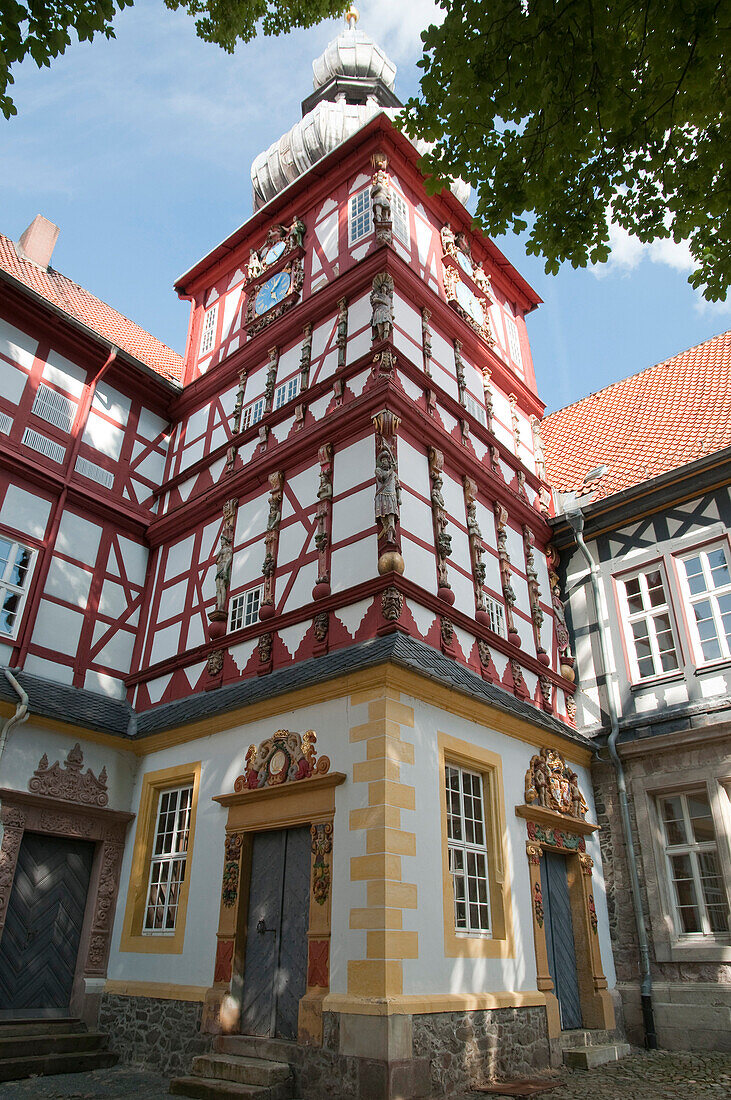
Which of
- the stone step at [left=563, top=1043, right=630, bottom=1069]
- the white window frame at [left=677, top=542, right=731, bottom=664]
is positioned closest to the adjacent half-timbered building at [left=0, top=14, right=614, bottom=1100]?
the stone step at [left=563, top=1043, right=630, bottom=1069]

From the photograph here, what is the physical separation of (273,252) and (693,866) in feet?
39.5

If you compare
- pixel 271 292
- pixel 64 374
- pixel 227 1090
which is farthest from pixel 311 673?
pixel 271 292

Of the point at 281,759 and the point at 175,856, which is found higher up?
the point at 281,759

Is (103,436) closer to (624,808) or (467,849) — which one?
(467,849)

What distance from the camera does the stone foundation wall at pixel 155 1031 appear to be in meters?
8.06

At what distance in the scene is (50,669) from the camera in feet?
35.0

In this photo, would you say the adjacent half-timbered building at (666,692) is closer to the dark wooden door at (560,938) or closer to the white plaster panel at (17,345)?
the dark wooden door at (560,938)

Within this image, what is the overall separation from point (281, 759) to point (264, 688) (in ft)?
2.87

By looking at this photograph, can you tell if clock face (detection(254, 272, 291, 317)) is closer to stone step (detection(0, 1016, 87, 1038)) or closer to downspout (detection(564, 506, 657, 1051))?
downspout (detection(564, 506, 657, 1051))

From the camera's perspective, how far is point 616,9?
4293 mm

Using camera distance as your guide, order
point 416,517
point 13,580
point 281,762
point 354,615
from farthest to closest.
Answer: point 13,580
point 416,517
point 354,615
point 281,762

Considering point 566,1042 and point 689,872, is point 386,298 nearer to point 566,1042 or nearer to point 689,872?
point 689,872

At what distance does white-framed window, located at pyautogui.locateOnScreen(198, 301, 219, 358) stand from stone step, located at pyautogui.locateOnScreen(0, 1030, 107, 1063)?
11.0m

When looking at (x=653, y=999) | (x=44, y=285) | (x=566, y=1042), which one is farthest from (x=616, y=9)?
(x=44, y=285)
